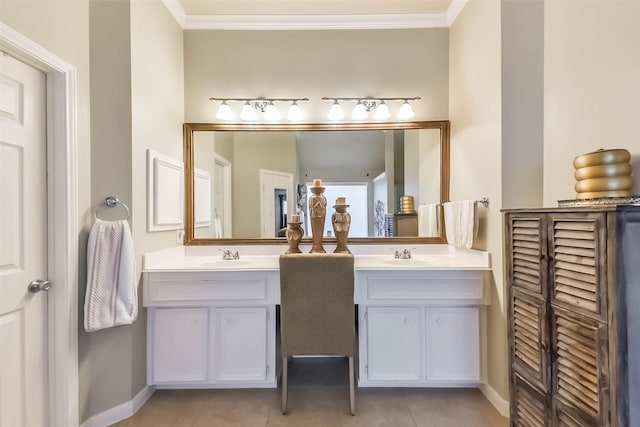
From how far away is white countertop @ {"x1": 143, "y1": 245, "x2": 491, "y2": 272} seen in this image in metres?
2.07

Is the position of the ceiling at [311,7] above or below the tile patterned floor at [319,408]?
above

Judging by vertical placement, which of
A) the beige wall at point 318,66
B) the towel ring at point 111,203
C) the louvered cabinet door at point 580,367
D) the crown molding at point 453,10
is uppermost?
the crown molding at point 453,10

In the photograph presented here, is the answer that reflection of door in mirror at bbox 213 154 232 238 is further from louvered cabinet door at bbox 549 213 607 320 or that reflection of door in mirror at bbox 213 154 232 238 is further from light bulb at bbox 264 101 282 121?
louvered cabinet door at bbox 549 213 607 320

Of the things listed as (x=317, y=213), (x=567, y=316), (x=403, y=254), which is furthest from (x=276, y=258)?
(x=567, y=316)

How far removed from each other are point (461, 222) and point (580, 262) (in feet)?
3.63

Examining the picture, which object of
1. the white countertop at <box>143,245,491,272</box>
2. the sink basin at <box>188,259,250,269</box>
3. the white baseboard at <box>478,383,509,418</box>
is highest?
the white countertop at <box>143,245,491,272</box>

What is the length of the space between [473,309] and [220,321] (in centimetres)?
167

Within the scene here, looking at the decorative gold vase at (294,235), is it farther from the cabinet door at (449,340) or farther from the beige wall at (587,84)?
the beige wall at (587,84)

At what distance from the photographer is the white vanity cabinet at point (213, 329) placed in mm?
2051

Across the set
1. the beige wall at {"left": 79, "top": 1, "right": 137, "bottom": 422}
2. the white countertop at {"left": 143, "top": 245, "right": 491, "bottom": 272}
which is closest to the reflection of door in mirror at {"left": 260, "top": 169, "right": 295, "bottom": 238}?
the white countertop at {"left": 143, "top": 245, "right": 491, "bottom": 272}

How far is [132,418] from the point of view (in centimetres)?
188

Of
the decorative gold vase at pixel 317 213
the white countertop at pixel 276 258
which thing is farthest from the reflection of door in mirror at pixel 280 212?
the decorative gold vase at pixel 317 213

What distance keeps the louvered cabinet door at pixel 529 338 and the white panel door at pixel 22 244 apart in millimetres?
2294

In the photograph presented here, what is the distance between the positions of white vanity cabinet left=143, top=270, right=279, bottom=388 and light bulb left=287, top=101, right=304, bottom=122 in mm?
1297
